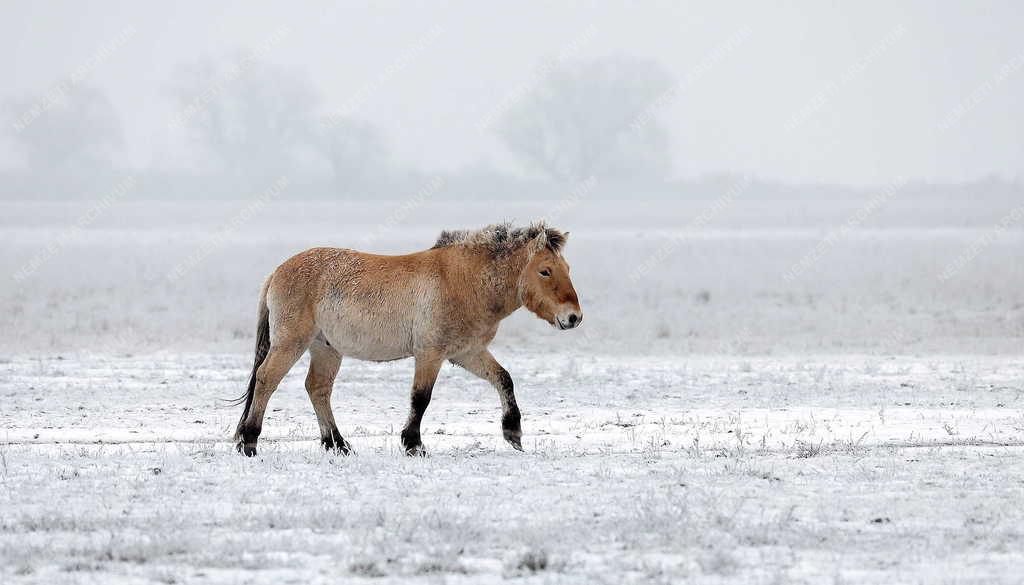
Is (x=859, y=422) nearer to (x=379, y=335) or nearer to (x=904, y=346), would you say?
(x=379, y=335)

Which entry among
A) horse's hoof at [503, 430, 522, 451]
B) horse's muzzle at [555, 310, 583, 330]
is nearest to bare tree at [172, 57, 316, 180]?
horse's hoof at [503, 430, 522, 451]

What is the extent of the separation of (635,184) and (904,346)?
178 feet

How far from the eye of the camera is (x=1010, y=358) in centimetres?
1892

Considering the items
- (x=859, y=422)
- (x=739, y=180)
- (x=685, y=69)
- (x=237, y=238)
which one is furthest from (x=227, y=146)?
(x=685, y=69)

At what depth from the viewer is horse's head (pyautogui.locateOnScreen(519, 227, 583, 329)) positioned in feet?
33.8

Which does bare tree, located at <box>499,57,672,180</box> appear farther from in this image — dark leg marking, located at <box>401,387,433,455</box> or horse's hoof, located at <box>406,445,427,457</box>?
horse's hoof, located at <box>406,445,427,457</box>

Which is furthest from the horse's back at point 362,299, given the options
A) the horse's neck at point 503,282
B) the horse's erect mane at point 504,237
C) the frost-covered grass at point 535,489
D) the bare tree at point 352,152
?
the bare tree at point 352,152

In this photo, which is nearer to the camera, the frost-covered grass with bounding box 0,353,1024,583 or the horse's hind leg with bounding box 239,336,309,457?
the frost-covered grass with bounding box 0,353,1024,583

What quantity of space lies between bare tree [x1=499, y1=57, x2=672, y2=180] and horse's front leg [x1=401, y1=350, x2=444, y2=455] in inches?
2922

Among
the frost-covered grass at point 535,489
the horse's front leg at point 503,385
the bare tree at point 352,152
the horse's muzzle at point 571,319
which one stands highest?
the bare tree at point 352,152

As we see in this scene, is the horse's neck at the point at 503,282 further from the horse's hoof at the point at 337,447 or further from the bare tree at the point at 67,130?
the bare tree at the point at 67,130

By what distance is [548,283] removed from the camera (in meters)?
10.4

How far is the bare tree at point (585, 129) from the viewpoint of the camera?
8712cm

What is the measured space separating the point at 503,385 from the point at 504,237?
1214 mm
